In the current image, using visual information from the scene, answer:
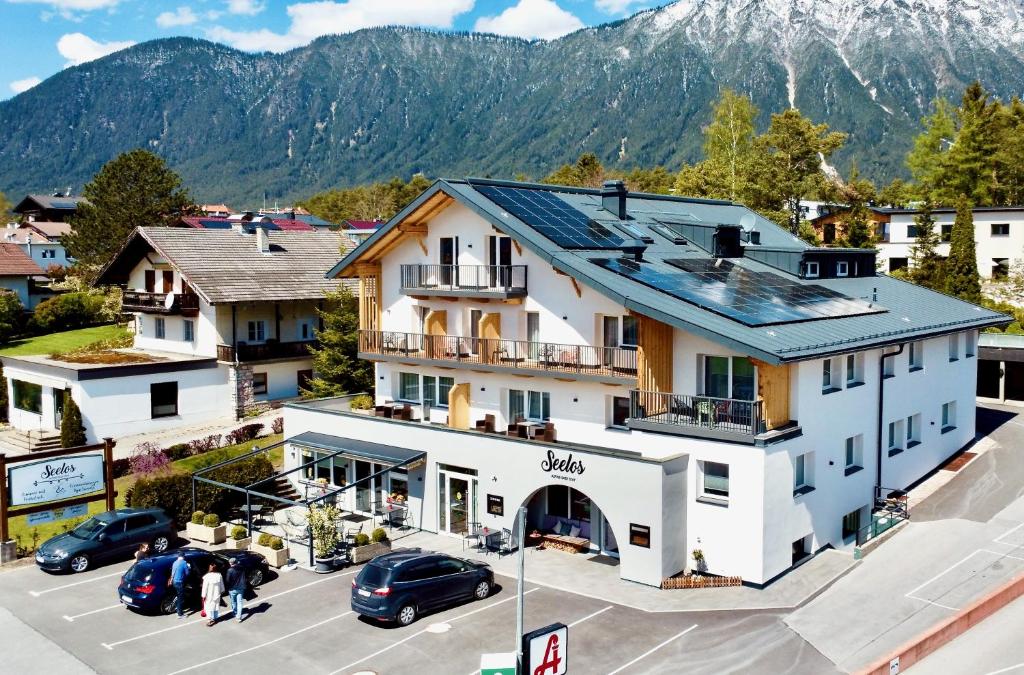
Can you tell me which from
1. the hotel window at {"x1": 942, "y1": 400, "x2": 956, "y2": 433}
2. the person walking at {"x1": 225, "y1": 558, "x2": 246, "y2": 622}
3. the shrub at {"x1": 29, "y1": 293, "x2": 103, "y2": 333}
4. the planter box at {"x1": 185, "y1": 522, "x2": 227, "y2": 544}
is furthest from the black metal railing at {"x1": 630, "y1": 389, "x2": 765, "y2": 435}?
the shrub at {"x1": 29, "y1": 293, "x2": 103, "y2": 333}

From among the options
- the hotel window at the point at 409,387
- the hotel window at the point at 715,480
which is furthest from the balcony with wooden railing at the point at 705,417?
the hotel window at the point at 409,387

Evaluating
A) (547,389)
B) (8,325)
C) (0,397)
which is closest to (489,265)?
(547,389)

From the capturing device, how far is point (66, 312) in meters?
71.9

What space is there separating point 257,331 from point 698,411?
3015 centimetres

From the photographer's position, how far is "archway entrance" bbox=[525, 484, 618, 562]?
1158 inches

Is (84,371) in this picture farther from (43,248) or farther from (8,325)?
(43,248)

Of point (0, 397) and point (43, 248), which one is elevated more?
point (43, 248)

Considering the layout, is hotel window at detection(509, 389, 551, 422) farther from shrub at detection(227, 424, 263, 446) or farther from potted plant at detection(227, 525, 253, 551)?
shrub at detection(227, 424, 263, 446)

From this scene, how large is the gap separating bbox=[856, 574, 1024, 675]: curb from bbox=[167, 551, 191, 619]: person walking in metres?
16.1

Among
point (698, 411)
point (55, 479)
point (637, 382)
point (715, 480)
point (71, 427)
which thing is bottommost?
point (71, 427)

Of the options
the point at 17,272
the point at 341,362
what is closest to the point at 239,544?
the point at 341,362

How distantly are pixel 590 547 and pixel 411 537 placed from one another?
6.01m

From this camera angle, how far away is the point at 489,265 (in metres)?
33.5

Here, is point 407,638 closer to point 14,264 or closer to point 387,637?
point 387,637
